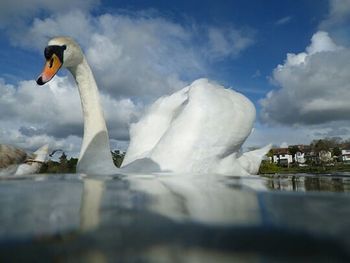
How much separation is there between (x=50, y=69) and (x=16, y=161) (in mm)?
4053

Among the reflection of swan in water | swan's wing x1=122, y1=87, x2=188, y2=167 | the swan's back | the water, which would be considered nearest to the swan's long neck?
the swan's back

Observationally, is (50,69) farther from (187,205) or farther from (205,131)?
(187,205)

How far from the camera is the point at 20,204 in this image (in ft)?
11.3

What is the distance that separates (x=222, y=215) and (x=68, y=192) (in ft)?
6.82

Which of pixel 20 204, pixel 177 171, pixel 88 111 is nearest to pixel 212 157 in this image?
pixel 177 171

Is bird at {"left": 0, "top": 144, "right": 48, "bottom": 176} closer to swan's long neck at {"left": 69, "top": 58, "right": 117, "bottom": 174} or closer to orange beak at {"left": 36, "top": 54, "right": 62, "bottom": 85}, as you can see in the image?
swan's long neck at {"left": 69, "top": 58, "right": 117, "bottom": 174}

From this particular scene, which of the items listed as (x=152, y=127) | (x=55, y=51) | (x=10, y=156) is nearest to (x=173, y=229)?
(x=55, y=51)

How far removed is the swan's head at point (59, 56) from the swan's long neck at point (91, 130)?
37cm

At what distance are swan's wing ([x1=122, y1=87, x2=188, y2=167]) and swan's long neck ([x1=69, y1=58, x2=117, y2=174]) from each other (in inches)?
69.4

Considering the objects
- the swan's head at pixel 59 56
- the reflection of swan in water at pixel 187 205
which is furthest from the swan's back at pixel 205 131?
the reflection of swan in water at pixel 187 205

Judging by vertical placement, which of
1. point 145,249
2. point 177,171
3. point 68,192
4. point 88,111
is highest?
point 88,111

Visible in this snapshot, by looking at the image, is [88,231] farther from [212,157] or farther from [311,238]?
[212,157]

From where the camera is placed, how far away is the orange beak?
963 cm

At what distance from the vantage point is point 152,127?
1291 centimetres
